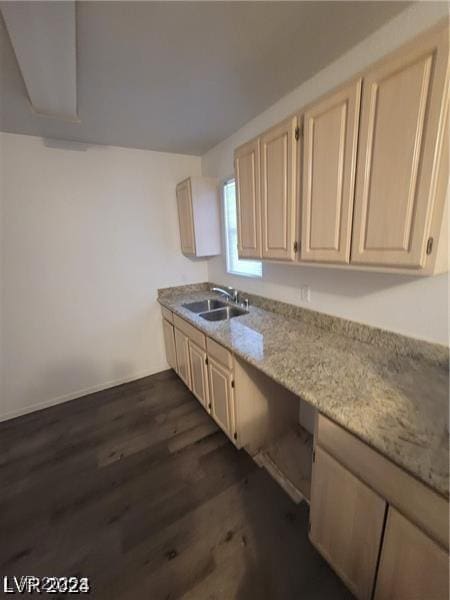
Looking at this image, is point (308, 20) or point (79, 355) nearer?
point (308, 20)

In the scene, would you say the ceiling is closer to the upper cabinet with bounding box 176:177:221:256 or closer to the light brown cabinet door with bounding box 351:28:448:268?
the light brown cabinet door with bounding box 351:28:448:268

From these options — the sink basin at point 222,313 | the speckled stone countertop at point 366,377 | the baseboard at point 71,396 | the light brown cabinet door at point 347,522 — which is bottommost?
the baseboard at point 71,396

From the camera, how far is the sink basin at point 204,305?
8.50 feet

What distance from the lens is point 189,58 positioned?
1301 millimetres

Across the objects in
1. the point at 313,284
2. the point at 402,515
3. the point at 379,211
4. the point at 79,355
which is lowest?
the point at 79,355

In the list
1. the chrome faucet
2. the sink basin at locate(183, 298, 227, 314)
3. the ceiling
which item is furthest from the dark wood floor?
the ceiling

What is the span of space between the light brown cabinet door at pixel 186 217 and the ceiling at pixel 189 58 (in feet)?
2.05

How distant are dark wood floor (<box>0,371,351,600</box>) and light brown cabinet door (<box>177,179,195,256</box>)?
1.75 m

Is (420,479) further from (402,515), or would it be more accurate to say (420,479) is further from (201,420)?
(201,420)

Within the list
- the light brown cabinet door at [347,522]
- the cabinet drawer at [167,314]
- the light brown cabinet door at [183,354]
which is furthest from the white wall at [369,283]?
the cabinet drawer at [167,314]

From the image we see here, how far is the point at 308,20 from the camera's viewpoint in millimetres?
1118

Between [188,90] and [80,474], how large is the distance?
2.68 metres

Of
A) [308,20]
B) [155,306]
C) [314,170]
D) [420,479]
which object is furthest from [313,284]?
[155,306]

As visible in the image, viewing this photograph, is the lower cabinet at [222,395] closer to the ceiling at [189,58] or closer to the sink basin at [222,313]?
the sink basin at [222,313]
